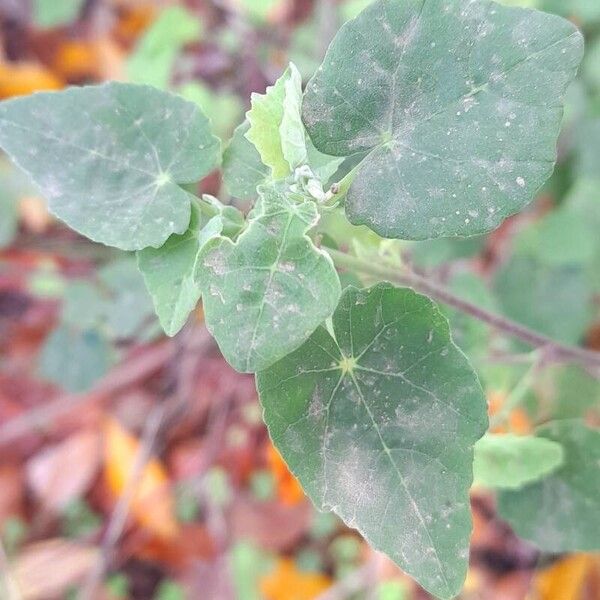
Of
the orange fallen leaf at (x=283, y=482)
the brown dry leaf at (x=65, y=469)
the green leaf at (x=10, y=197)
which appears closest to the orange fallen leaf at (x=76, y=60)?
the green leaf at (x=10, y=197)

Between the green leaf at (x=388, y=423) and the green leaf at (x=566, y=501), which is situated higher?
the green leaf at (x=388, y=423)

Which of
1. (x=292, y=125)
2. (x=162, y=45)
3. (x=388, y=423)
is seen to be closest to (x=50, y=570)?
(x=162, y=45)

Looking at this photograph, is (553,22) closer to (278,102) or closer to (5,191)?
(278,102)

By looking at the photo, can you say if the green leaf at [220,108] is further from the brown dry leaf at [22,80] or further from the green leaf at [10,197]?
the brown dry leaf at [22,80]

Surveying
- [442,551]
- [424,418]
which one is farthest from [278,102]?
[442,551]

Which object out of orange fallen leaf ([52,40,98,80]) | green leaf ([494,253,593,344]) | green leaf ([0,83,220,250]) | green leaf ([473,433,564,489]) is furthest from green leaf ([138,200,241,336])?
orange fallen leaf ([52,40,98,80])

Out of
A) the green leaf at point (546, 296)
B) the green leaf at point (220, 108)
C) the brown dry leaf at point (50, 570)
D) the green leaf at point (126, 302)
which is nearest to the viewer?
the green leaf at point (126, 302)

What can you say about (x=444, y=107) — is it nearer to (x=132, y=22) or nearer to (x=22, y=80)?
(x=22, y=80)
